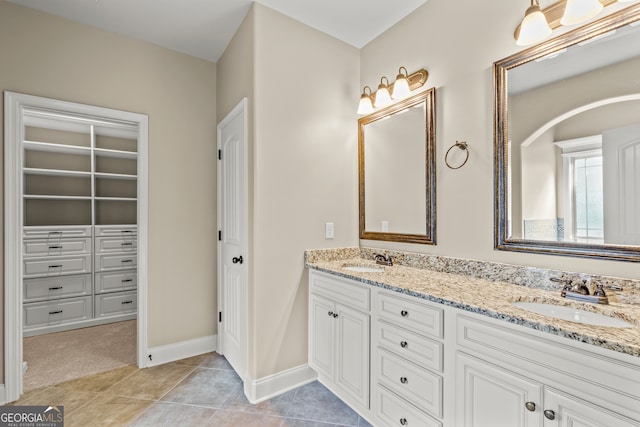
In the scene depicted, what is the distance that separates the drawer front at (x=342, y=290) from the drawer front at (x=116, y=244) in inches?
102

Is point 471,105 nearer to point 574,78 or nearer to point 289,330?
point 574,78

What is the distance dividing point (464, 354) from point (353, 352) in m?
0.73

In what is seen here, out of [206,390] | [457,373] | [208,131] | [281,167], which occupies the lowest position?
[206,390]

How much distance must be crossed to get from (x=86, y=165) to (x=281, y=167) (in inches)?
123

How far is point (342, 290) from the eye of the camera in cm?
188

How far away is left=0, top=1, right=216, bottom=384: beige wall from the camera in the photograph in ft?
6.84

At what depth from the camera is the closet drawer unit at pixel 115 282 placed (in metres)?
3.47

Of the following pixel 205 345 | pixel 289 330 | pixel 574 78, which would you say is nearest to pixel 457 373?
pixel 289 330

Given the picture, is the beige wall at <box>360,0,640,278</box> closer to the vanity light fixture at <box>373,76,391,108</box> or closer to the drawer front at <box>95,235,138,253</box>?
the vanity light fixture at <box>373,76,391,108</box>

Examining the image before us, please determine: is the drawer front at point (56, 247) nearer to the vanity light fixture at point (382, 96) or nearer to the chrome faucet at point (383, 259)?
the chrome faucet at point (383, 259)

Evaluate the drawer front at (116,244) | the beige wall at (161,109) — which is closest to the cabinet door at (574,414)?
the beige wall at (161,109)

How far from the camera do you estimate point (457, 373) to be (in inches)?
49.2

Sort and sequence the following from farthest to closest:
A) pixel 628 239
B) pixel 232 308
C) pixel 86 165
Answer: pixel 86 165, pixel 232 308, pixel 628 239

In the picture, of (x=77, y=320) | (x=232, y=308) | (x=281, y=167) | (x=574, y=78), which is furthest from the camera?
(x=77, y=320)
